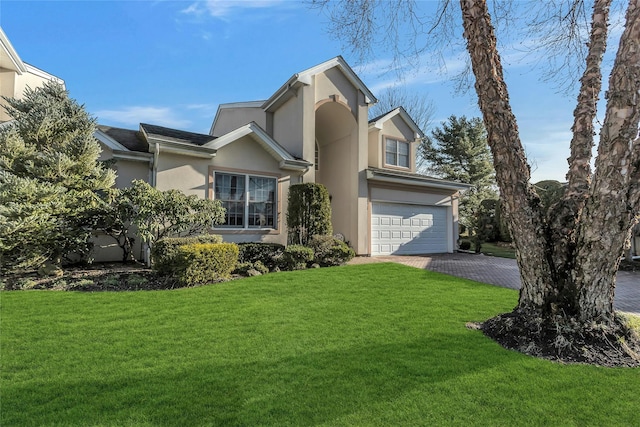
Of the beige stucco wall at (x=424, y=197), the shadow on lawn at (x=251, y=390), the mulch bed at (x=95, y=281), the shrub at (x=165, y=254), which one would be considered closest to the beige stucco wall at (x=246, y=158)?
the shrub at (x=165, y=254)

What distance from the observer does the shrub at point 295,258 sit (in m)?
9.52

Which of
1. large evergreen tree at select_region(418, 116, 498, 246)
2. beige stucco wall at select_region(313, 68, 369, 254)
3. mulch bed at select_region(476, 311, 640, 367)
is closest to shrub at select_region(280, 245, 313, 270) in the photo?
beige stucco wall at select_region(313, 68, 369, 254)

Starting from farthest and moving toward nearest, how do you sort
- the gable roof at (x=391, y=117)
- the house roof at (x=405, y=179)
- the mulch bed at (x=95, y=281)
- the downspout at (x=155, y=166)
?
the gable roof at (x=391, y=117) < the house roof at (x=405, y=179) < the downspout at (x=155, y=166) < the mulch bed at (x=95, y=281)

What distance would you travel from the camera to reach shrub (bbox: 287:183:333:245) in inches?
430

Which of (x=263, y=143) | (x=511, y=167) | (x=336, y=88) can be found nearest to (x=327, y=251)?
(x=263, y=143)

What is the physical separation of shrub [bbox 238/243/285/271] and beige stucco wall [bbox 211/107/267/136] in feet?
24.7

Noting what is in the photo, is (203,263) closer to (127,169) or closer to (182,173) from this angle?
(182,173)

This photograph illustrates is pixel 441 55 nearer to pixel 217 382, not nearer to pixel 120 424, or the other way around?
pixel 217 382

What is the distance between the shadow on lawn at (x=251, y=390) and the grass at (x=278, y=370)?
0.6 inches

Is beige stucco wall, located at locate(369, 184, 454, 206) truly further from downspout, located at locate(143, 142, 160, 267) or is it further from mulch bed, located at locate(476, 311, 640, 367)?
mulch bed, located at locate(476, 311, 640, 367)

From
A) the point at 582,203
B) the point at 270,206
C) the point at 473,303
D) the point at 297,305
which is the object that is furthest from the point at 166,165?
the point at 582,203

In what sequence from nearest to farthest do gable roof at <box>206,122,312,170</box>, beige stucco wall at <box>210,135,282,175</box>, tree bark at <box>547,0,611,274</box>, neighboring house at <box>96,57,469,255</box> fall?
tree bark at <box>547,0,611,274</box> → neighboring house at <box>96,57,469,255</box> → gable roof at <box>206,122,312,170</box> → beige stucco wall at <box>210,135,282,175</box>

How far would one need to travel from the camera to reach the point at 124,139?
11750mm

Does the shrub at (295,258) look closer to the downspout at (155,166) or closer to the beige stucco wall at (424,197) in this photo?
the downspout at (155,166)
